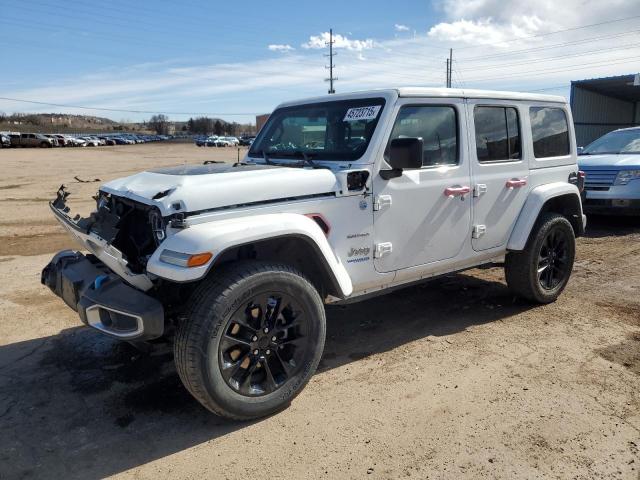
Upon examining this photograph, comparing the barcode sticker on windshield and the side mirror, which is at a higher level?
the barcode sticker on windshield

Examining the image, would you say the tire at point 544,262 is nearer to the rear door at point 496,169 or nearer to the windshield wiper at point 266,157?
the rear door at point 496,169

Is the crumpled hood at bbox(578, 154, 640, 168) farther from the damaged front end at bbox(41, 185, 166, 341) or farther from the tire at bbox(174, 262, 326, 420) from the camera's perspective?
the damaged front end at bbox(41, 185, 166, 341)

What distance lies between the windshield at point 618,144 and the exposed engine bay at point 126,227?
9.69m

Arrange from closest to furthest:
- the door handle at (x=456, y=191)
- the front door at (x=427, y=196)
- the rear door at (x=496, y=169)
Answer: the front door at (x=427, y=196) → the door handle at (x=456, y=191) → the rear door at (x=496, y=169)

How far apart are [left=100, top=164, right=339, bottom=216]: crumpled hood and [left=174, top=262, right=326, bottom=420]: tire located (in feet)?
1.41

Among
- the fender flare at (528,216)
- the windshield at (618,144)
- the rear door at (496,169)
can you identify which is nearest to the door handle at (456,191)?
the rear door at (496,169)

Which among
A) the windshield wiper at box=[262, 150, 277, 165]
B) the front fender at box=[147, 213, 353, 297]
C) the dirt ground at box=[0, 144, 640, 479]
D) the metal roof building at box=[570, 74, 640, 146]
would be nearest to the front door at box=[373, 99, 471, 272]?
the front fender at box=[147, 213, 353, 297]

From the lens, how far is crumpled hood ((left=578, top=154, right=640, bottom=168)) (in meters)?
9.26

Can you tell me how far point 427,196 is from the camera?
4172 mm

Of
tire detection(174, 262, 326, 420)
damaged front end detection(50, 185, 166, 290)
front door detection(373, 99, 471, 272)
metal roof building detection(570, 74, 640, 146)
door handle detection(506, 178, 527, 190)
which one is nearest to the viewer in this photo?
tire detection(174, 262, 326, 420)

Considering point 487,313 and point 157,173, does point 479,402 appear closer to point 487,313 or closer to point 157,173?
point 487,313

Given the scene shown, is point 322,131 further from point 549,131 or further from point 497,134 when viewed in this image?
point 549,131

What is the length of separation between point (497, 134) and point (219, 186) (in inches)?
109

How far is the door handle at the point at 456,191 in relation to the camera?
4312 mm
